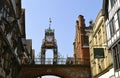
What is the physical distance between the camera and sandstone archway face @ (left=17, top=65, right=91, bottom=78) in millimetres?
39909

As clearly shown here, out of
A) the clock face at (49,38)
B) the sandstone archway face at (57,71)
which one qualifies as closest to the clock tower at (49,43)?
the clock face at (49,38)

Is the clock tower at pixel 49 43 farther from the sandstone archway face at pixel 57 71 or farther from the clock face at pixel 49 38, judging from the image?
the sandstone archway face at pixel 57 71

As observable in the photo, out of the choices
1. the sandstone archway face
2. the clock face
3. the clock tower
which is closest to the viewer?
the sandstone archway face

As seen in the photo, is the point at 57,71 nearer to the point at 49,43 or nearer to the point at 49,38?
the point at 49,43

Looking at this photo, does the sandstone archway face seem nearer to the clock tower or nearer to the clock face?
the clock tower

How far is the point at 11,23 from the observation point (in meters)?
23.9

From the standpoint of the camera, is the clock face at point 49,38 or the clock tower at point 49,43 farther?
the clock face at point 49,38

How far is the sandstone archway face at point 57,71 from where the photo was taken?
131 feet

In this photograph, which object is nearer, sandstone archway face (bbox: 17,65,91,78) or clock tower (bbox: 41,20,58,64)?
sandstone archway face (bbox: 17,65,91,78)

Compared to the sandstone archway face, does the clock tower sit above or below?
above

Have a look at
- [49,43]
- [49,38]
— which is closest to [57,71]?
[49,43]

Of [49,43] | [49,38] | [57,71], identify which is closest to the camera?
[57,71]

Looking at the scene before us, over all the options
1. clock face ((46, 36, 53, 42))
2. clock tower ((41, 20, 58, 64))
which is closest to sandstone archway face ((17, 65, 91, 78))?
clock tower ((41, 20, 58, 64))

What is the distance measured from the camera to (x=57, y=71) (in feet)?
132
